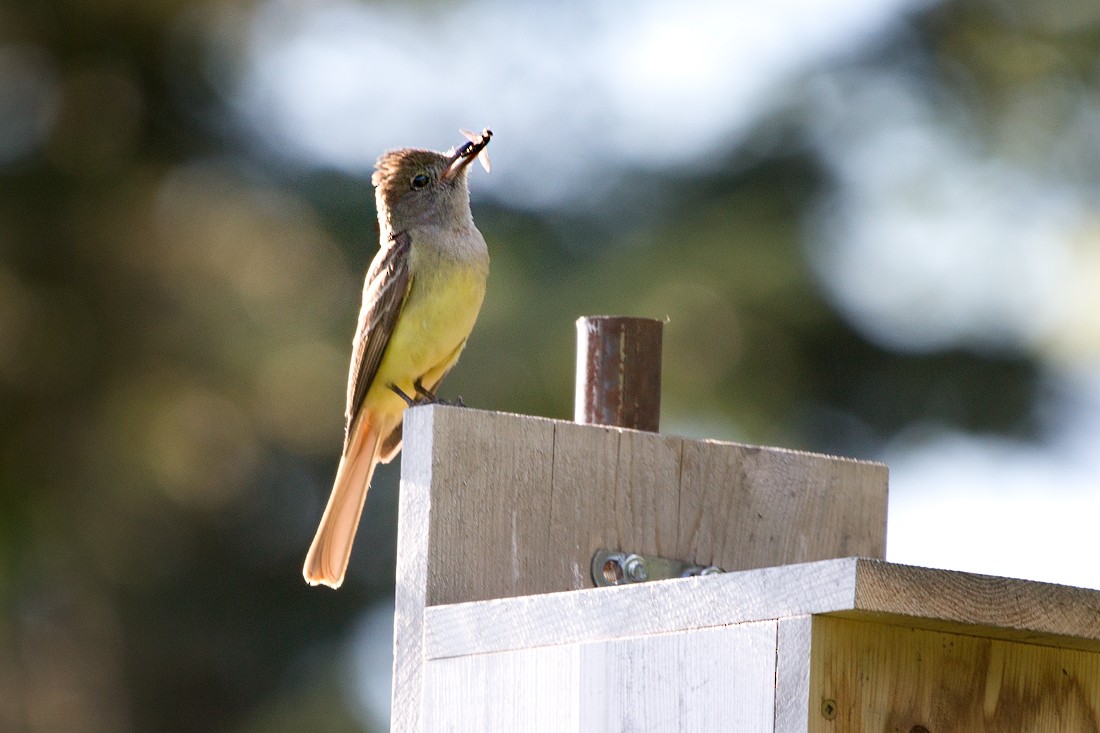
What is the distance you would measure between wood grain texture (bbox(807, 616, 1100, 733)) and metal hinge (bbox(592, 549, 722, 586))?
2.86 ft

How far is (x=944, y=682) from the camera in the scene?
114 inches

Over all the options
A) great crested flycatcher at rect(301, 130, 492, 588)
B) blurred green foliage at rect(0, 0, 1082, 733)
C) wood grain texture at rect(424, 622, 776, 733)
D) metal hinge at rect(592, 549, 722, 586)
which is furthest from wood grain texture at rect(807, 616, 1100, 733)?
blurred green foliage at rect(0, 0, 1082, 733)

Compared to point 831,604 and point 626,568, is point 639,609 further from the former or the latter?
point 626,568

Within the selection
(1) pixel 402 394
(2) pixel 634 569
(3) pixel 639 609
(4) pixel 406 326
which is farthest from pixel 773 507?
(4) pixel 406 326

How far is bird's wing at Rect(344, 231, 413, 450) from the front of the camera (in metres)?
5.20

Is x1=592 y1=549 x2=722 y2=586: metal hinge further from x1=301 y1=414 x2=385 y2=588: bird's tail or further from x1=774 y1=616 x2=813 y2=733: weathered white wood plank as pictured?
x1=301 y1=414 x2=385 y2=588: bird's tail

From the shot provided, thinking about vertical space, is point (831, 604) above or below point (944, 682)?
above

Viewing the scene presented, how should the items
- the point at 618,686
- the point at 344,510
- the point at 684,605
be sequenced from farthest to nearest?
the point at 344,510 → the point at 618,686 → the point at 684,605

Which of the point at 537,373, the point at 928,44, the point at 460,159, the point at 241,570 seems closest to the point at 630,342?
the point at 460,159

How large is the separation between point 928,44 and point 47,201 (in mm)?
3907

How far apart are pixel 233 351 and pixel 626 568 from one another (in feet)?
14.5

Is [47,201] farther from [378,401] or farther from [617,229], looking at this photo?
[378,401]

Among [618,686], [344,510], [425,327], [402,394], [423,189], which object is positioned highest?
Answer: [423,189]

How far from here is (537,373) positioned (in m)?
7.31
